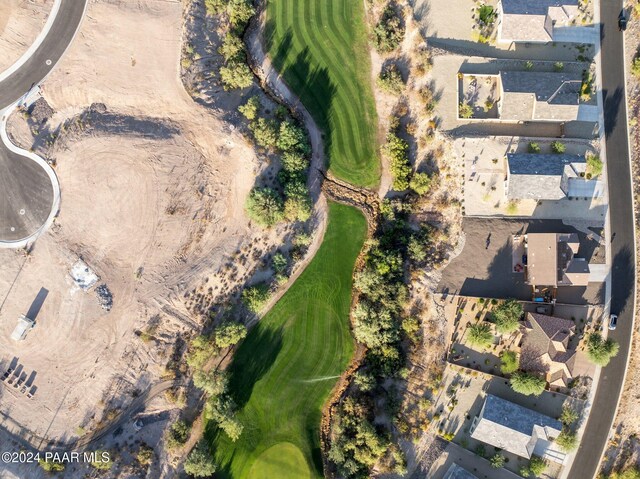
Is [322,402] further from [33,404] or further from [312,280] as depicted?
[33,404]

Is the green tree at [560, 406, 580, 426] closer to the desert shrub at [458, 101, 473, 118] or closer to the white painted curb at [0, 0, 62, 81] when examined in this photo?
the desert shrub at [458, 101, 473, 118]

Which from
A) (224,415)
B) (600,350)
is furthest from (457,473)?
(224,415)

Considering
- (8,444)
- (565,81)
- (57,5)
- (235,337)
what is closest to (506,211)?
(565,81)

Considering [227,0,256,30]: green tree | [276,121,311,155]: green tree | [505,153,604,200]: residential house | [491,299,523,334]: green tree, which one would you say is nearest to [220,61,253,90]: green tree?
[227,0,256,30]: green tree

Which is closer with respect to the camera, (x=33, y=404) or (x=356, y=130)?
(x=33, y=404)

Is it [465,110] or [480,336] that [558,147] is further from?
[480,336]

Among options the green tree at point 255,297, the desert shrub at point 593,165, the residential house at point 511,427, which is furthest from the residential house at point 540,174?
the green tree at point 255,297

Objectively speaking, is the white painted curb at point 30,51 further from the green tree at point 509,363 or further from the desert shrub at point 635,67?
the desert shrub at point 635,67
